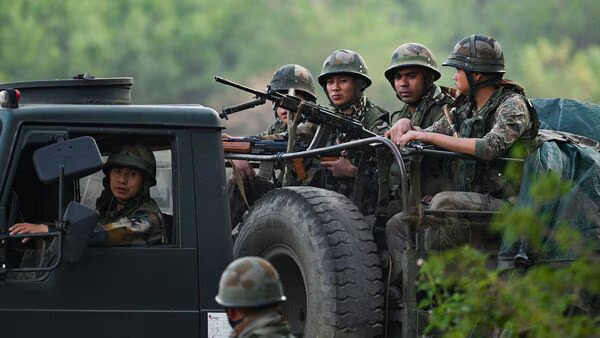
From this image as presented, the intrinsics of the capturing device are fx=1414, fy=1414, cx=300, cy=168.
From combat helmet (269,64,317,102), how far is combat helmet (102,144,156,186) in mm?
3887

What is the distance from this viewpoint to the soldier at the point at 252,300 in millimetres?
4715

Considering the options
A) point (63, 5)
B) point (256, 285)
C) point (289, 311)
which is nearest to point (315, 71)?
point (63, 5)

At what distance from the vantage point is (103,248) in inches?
235

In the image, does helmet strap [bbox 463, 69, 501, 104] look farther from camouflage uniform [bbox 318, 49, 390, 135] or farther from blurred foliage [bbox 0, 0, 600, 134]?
blurred foliage [bbox 0, 0, 600, 134]

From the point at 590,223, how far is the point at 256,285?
7.25 feet

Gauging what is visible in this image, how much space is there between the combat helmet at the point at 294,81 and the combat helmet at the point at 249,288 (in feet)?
17.8

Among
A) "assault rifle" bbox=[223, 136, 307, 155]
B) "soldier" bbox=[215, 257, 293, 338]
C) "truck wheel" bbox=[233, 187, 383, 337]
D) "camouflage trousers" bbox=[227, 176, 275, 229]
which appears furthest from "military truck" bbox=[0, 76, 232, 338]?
"camouflage trousers" bbox=[227, 176, 275, 229]

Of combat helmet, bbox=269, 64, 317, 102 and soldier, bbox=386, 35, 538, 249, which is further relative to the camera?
combat helmet, bbox=269, 64, 317, 102

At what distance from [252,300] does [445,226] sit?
180 cm

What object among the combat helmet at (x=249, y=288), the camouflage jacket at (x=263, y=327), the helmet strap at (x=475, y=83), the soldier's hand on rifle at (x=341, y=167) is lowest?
the camouflage jacket at (x=263, y=327)

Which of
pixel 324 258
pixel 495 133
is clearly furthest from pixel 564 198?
pixel 324 258

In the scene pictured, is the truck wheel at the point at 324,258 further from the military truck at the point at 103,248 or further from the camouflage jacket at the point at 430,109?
the camouflage jacket at the point at 430,109

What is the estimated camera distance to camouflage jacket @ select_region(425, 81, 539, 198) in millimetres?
6930

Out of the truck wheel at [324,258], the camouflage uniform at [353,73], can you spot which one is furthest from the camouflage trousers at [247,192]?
the truck wheel at [324,258]
